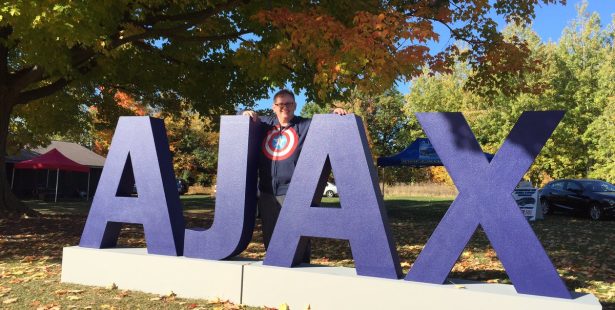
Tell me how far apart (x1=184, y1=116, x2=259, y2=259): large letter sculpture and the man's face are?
0.28 metres

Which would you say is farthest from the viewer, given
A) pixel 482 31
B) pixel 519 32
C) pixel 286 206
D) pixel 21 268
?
pixel 519 32

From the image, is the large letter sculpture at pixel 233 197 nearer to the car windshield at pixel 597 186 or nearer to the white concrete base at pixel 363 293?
the white concrete base at pixel 363 293

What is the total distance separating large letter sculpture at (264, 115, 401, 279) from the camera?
4.36 m

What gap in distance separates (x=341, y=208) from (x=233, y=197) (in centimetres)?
111

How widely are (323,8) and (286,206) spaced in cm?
648

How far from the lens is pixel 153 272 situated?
5156mm

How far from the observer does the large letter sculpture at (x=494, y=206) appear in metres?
3.91

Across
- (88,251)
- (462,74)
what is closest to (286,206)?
(88,251)

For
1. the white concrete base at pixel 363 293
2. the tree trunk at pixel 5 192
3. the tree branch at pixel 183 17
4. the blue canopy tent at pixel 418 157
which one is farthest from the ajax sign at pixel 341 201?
the blue canopy tent at pixel 418 157

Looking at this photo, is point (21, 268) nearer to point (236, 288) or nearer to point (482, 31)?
point (236, 288)

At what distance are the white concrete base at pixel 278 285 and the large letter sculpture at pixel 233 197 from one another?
0.53 ft

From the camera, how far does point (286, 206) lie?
4766mm

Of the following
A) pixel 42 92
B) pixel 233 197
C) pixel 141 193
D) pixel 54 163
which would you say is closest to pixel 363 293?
pixel 233 197

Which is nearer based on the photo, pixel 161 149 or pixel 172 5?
pixel 161 149
